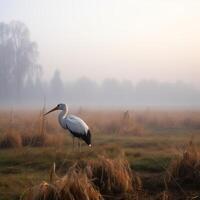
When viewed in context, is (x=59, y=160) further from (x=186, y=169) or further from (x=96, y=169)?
(x=186, y=169)

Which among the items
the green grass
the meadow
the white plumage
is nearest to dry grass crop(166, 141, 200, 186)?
the meadow

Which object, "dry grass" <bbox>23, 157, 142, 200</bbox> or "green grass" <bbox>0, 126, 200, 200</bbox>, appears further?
"green grass" <bbox>0, 126, 200, 200</bbox>

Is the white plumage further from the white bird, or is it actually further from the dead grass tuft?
the dead grass tuft

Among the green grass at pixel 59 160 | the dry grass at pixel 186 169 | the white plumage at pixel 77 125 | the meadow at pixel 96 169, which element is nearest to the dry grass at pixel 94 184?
the meadow at pixel 96 169

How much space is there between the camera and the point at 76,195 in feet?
22.0

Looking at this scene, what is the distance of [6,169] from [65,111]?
196 inches

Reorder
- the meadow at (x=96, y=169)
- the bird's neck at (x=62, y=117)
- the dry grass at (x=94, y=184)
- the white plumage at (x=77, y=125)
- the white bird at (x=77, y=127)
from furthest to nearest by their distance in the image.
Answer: the bird's neck at (x=62, y=117), the white plumage at (x=77, y=125), the white bird at (x=77, y=127), the meadow at (x=96, y=169), the dry grass at (x=94, y=184)

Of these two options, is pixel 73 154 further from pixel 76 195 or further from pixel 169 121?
pixel 169 121

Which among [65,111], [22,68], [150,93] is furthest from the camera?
[150,93]

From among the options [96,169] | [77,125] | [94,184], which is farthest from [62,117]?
[94,184]

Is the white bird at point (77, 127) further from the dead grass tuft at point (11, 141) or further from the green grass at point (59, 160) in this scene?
the dead grass tuft at point (11, 141)

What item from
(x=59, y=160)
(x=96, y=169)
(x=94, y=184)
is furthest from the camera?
(x=59, y=160)

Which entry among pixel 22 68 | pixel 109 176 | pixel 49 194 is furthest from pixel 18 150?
pixel 22 68

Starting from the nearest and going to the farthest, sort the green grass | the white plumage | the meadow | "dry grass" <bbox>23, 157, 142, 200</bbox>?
"dry grass" <bbox>23, 157, 142, 200</bbox>, the meadow, the green grass, the white plumage
